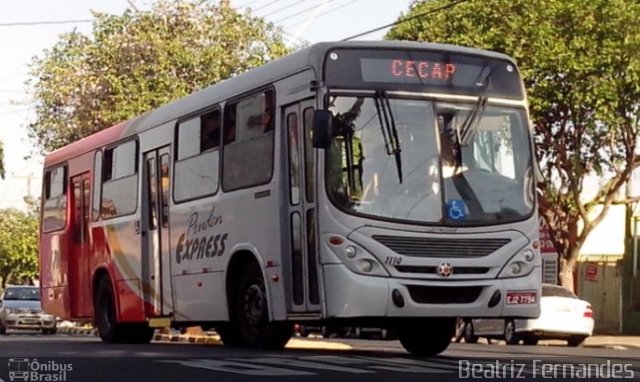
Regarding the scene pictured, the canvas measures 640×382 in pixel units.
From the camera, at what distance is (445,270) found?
1487cm

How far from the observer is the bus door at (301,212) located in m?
15.1

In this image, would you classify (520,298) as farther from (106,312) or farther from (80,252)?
(80,252)

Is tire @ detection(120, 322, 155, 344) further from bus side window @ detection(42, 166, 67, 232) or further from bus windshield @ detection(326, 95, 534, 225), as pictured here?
bus windshield @ detection(326, 95, 534, 225)

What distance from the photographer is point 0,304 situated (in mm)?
40156

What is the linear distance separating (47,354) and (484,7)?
18.5 meters

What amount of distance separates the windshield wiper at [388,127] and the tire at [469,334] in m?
15.7

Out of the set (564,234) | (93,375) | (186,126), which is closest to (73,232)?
(186,126)

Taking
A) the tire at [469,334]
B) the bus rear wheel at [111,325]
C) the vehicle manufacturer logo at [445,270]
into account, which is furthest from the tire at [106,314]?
the tire at [469,334]

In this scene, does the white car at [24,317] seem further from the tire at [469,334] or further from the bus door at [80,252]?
the bus door at [80,252]

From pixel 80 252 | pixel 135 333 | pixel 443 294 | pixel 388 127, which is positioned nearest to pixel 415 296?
pixel 443 294

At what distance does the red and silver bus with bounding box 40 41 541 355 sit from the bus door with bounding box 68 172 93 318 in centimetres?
526

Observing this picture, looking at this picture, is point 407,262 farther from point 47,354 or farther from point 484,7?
point 484,7

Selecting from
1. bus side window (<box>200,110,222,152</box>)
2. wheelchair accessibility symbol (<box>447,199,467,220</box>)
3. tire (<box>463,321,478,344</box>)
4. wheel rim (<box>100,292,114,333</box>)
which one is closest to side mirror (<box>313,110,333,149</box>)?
wheelchair accessibility symbol (<box>447,199,467,220</box>)

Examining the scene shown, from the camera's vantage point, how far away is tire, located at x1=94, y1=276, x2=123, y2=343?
21578 mm
